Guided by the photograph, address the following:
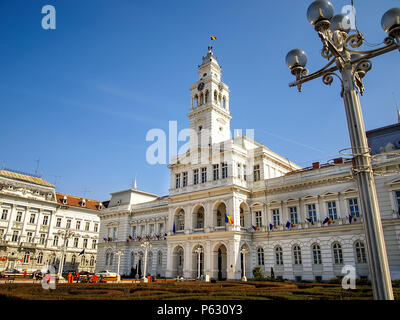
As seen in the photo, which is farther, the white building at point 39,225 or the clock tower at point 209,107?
the white building at point 39,225

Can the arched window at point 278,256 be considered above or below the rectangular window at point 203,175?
below

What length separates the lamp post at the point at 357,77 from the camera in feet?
24.6

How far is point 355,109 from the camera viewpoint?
28.1ft

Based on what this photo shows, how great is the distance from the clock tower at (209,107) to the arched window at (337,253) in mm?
22002

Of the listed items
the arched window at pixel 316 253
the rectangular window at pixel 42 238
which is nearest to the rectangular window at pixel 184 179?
the arched window at pixel 316 253

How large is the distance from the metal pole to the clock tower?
38.6m

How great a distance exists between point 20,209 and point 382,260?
2590 inches

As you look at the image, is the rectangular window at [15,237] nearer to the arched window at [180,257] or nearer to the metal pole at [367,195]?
the arched window at [180,257]

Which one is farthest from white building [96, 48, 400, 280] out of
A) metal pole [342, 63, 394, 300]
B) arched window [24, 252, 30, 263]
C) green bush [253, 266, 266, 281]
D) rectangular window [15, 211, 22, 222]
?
metal pole [342, 63, 394, 300]

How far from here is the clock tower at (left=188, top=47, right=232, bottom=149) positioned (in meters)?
49.0

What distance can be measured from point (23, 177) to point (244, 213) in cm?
4823
